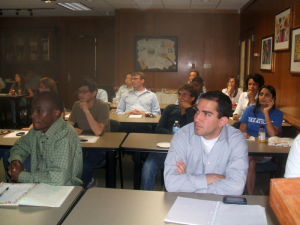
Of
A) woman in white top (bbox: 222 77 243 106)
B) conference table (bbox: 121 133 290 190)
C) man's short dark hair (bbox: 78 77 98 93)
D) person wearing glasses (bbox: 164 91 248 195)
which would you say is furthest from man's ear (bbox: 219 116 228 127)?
woman in white top (bbox: 222 77 243 106)

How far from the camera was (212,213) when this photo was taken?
1.30 m

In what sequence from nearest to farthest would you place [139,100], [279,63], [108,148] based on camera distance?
[108,148]
[279,63]
[139,100]

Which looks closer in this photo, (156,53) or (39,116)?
(39,116)

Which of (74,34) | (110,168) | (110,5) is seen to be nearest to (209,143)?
(110,168)

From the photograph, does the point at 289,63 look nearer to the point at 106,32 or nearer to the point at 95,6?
the point at 95,6

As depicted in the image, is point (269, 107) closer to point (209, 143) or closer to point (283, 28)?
point (209, 143)

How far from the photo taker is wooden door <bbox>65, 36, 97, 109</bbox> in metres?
9.35

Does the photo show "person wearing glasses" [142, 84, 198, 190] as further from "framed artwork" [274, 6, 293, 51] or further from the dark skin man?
"framed artwork" [274, 6, 293, 51]

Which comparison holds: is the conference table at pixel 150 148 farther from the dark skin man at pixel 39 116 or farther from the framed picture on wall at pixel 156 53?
the framed picture on wall at pixel 156 53

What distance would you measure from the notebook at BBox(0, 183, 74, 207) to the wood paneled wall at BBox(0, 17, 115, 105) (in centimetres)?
798

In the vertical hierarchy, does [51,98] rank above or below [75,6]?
below

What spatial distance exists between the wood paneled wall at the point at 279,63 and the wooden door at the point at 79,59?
5274 mm

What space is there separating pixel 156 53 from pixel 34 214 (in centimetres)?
713

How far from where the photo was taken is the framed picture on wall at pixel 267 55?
4910 millimetres
